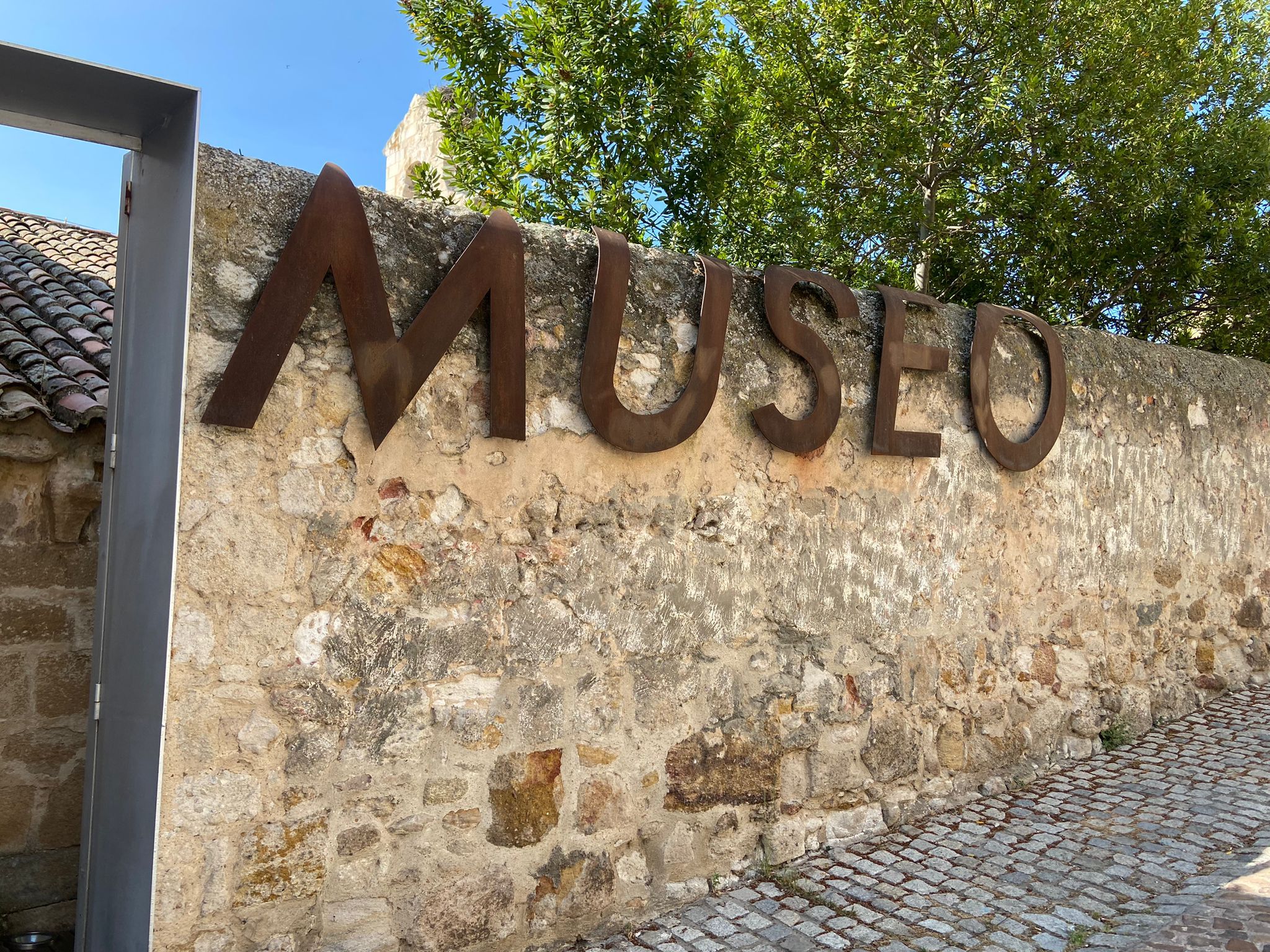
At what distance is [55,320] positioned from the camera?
408 cm

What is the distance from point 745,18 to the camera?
7.14m

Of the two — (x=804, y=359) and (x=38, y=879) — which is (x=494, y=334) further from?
(x=38, y=879)

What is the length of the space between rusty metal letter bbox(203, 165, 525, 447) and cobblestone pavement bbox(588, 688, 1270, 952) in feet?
5.50

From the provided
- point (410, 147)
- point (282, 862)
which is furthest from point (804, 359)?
point (410, 147)

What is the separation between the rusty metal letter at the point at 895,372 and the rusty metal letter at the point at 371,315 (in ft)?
4.92

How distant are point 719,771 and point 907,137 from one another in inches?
193

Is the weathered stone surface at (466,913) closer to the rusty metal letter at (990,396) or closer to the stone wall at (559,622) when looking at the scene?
the stone wall at (559,622)

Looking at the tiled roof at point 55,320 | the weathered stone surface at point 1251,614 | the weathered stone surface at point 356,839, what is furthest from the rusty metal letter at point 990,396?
the tiled roof at point 55,320

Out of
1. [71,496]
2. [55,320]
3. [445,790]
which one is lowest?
[445,790]

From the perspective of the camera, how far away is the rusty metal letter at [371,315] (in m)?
2.32

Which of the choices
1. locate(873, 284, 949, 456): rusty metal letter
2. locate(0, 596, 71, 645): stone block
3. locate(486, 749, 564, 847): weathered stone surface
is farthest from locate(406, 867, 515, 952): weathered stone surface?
locate(873, 284, 949, 456): rusty metal letter

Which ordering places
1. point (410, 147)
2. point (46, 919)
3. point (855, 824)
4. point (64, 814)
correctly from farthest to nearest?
point (410, 147), point (855, 824), point (64, 814), point (46, 919)

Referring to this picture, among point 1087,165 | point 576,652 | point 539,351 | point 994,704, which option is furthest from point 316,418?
point 1087,165

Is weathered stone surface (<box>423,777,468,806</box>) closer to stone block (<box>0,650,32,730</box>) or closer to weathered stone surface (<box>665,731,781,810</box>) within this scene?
weathered stone surface (<box>665,731,781,810</box>)
